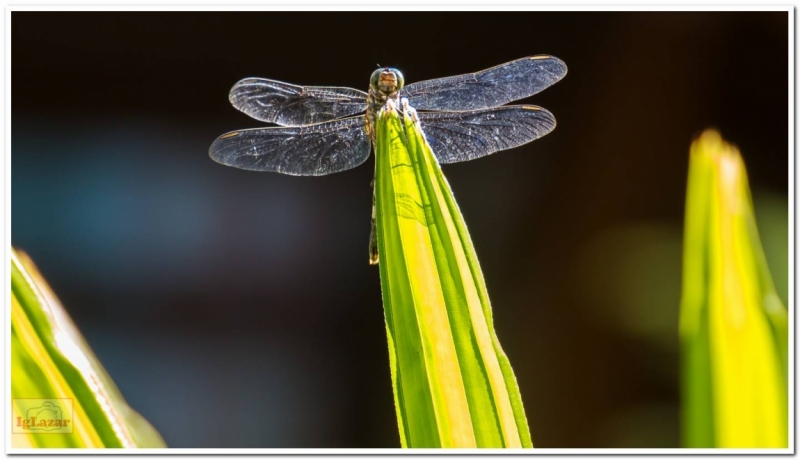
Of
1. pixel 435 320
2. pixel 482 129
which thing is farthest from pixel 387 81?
pixel 435 320

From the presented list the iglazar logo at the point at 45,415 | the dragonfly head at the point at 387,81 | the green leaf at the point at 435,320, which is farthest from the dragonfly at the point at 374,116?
the iglazar logo at the point at 45,415

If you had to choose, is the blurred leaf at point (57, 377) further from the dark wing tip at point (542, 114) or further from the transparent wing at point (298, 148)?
the dark wing tip at point (542, 114)

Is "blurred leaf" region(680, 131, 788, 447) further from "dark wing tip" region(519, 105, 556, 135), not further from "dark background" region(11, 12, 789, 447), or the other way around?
"dark background" region(11, 12, 789, 447)

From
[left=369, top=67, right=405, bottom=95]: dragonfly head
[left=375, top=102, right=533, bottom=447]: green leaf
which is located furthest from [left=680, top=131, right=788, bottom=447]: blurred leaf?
[left=369, top=67, right=405, bottom=95]: dragonfly head

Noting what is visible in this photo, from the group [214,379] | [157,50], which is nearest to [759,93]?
[157,50]

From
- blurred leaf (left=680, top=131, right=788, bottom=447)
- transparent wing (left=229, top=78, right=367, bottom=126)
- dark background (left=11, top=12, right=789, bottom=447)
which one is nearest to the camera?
blurred leaf (left=680, top=131, right=788, bottom=447)

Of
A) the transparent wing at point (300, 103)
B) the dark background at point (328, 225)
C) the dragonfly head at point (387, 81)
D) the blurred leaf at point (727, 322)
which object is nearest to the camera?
the blurred leaf at point (727, 322)
